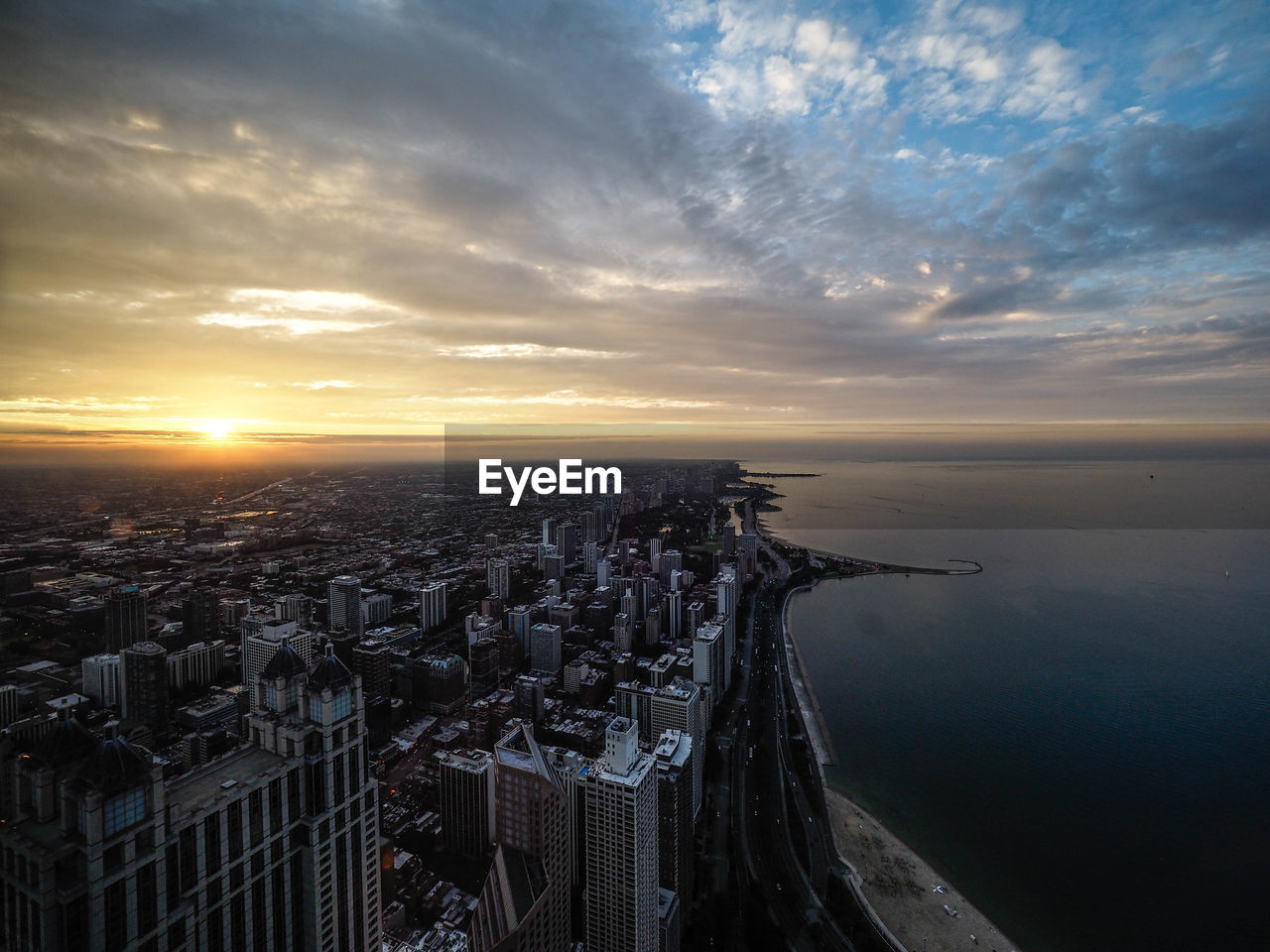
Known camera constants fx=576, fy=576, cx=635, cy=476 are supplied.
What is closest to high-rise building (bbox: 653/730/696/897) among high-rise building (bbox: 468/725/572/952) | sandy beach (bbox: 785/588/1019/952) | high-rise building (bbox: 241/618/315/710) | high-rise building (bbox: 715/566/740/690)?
high-rise building (bbox: 468/725/572/952)

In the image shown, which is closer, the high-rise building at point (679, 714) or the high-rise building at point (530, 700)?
the high-rise building at point (679, 714)

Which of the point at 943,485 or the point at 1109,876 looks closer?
the point at 1109,876

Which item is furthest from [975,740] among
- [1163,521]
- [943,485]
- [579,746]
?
[943,485]

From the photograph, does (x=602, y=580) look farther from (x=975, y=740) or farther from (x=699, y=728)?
(x=975, y=740)

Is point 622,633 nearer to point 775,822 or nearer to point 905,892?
point 775,822

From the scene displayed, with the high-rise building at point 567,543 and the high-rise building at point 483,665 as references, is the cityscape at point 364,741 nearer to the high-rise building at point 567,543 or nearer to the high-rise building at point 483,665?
the high-rise building at point 483,665

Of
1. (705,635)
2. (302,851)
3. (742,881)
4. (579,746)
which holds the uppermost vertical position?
(302,851)

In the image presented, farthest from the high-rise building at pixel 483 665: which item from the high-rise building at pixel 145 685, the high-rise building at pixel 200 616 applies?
the high-rise building at pixel 145 685
